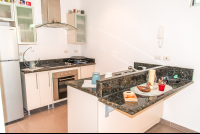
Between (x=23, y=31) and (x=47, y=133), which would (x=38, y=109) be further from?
(x=23, y=31)

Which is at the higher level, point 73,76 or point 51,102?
point 73,76

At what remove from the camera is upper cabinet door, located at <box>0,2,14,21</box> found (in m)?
2.54

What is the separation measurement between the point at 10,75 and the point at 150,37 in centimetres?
261

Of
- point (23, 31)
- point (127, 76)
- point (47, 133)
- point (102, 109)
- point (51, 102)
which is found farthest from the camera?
point (51, 102)

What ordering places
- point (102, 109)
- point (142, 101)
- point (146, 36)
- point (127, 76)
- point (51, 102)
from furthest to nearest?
point (51, 102)
point (146, 36)
point (127, 76)
point (102, 109)
point (142, 101)

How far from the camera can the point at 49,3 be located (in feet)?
10.4

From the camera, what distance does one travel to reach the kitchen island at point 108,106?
130 centimetres

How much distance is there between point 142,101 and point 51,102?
2.39m

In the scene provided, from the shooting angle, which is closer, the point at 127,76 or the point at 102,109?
the point at 102,109

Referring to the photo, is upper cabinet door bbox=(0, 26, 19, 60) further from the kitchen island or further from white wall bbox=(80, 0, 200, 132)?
white wall bbox=(80, 0, 200, 132)

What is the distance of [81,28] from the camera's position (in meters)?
3.87

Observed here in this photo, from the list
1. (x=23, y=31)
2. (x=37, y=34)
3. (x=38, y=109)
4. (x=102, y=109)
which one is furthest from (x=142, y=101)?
(x=37, y=34)

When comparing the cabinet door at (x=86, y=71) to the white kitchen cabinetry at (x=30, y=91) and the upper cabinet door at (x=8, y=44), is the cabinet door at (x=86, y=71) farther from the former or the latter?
the upper cabinet door at (x=8, y=44)

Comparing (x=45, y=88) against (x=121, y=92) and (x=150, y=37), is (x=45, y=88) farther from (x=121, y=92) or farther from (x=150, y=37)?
(x=150, y=37)
